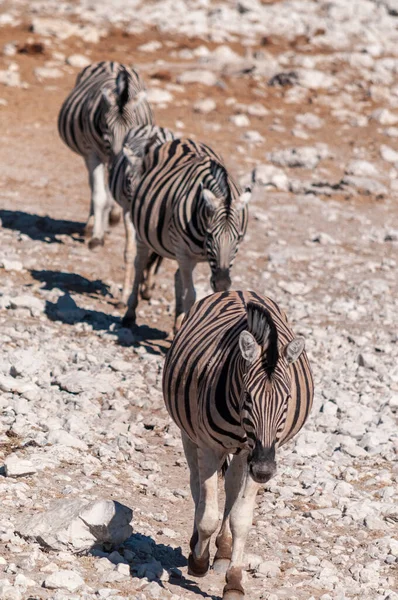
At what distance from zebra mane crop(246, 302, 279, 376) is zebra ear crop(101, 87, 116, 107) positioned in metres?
8.67

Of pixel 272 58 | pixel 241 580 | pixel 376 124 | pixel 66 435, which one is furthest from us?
pixel 272 58

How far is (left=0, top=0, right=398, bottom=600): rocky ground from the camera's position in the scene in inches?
247

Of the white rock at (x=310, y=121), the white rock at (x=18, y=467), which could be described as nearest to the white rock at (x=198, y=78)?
the white rock at (x=310, y=121)

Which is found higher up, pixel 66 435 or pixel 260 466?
pixel 260 466

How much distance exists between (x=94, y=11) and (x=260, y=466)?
23431 millimetres

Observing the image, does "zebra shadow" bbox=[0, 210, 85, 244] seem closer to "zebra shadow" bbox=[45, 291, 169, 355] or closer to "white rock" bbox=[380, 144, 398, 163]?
"zebra shadow" bbox=[45, 291, 169, 355]

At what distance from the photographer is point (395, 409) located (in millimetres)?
9297

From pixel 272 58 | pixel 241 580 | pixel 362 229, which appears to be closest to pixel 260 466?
pixel 241 580

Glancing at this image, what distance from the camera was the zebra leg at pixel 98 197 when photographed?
13336mm

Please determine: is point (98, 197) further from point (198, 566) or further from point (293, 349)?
point (293, 349)

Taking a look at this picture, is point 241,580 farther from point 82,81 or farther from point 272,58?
point 272,58

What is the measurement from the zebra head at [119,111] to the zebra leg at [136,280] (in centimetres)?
243

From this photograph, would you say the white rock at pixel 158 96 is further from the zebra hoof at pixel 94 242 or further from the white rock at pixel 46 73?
the zebra hoof at pixel 94 242

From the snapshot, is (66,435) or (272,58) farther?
(272,58)
